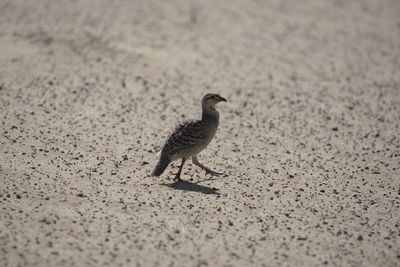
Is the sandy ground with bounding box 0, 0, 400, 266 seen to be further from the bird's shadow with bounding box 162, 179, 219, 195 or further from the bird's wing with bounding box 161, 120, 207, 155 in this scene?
the bird's wing with bounding box 161, 120, 207, 155

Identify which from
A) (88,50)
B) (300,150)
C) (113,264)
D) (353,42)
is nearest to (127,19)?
(88,50)

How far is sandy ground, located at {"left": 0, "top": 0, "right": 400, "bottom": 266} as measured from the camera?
666 centimetres

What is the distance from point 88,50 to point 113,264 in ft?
30.0

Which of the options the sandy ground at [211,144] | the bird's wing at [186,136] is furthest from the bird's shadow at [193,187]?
the bird's wing at [186,136]

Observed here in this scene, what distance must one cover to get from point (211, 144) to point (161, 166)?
2.10 metres

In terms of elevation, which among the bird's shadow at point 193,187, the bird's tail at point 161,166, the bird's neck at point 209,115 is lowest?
the bird's shadow at point 193,187

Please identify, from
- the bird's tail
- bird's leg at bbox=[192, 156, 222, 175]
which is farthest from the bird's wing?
bird's leg at bbox=[192, 156, 222, 175]

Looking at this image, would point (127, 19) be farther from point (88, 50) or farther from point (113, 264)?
point (113, 264)

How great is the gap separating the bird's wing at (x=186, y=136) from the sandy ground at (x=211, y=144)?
66 cm

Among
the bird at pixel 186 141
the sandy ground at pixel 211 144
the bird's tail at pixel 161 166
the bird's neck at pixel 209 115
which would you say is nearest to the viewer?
the sandy ground at pixel 211 144

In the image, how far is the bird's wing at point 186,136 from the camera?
8.24m

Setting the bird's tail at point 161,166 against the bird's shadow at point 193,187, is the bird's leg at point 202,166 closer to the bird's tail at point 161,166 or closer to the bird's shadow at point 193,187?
the bird's shadow at point 193,187

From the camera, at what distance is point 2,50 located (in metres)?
13.6

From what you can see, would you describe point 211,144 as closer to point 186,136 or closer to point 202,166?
point 202,166
